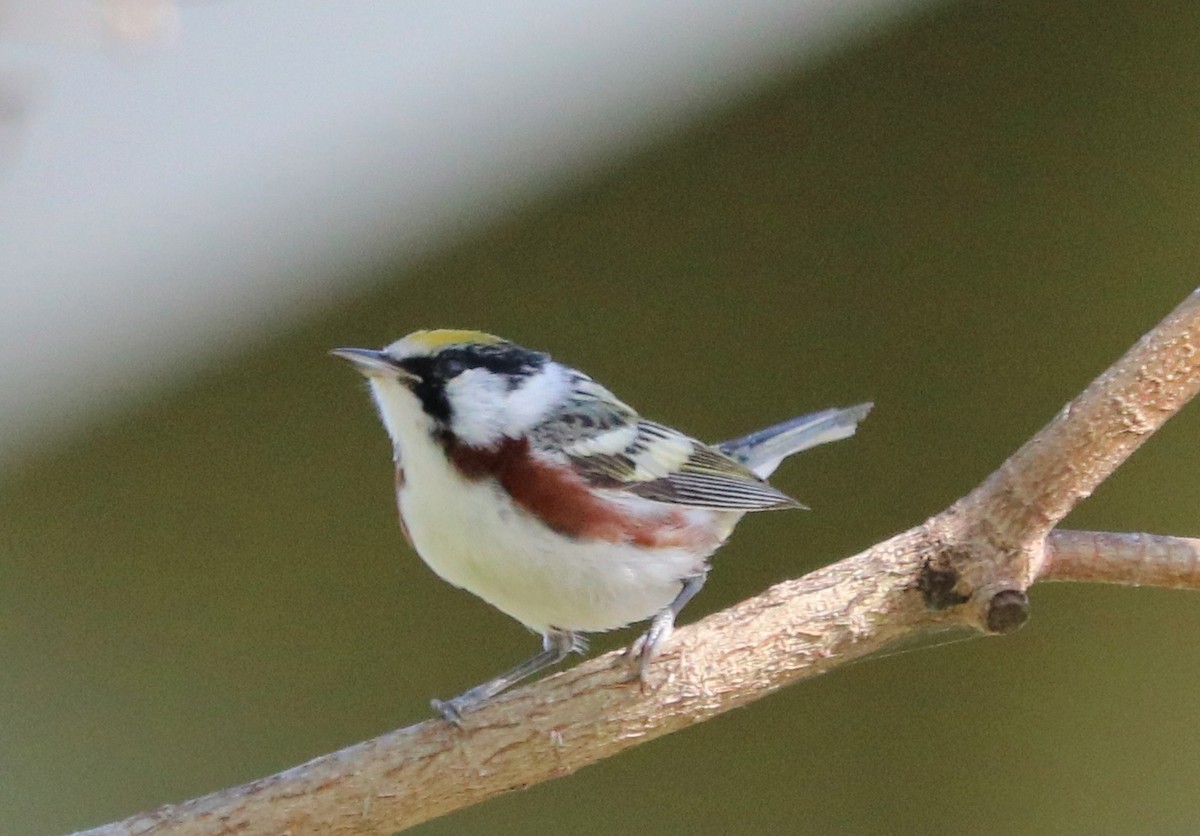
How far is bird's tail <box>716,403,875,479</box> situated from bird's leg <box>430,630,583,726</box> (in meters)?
0.47

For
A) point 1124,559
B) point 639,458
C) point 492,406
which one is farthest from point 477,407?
point 1124,559

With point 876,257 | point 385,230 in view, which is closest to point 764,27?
point 876,257

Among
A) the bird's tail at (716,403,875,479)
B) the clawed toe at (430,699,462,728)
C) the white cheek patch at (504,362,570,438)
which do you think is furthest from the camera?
the bird's tail at (716,403,875,479)

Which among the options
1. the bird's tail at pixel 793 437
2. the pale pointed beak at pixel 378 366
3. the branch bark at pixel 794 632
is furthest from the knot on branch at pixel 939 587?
the pale pointed beak at pixel 378 366

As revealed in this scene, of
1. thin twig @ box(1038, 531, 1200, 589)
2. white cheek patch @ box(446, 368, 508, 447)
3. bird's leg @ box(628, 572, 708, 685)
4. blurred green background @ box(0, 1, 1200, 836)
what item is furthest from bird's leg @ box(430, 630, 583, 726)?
blurred green background @ box(0, 1, 1200, 836)

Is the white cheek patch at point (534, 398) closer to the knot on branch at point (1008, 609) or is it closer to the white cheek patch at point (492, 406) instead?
the white cheek patch at point (492, 406)

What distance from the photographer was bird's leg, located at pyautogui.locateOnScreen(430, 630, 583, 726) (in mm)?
1705

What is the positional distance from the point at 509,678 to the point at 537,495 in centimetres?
34

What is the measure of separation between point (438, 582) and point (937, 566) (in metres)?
2.44

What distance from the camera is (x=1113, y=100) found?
3.17m

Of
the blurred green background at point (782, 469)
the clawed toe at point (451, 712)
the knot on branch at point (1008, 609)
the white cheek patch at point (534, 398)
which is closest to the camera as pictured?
the knot on branch at point (1008, 609)

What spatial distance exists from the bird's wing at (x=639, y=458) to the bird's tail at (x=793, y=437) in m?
0.15

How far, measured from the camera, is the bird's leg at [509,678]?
67.1 inches

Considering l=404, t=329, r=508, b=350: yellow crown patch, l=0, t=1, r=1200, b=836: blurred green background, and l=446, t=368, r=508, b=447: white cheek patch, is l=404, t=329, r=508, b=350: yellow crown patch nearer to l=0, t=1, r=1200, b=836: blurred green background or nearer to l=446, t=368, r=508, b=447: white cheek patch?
l=446, t=368, r=508, b=447: white cheek patch
